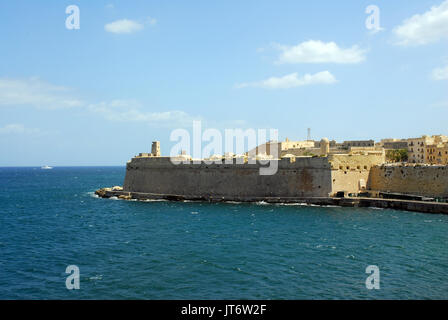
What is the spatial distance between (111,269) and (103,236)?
7.22 meters

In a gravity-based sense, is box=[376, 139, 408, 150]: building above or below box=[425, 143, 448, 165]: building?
above

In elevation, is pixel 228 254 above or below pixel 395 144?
below

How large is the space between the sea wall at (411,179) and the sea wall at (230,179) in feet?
16.1

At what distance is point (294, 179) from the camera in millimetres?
35562

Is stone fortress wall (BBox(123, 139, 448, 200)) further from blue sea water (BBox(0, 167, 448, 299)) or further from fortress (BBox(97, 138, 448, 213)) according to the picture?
blue sea water (BBox(0, 167, 448, 299))

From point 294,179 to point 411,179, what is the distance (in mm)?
9646

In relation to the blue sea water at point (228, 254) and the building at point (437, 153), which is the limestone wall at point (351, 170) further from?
the building at point (437, 153)

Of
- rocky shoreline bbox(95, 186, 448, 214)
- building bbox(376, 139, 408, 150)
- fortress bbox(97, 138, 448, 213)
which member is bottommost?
rocky shoreline bbox(95, 186, 448, 214)

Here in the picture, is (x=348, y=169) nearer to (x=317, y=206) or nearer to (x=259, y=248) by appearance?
(x=317, y=206)

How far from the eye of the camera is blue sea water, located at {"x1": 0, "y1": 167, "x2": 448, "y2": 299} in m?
13.5
